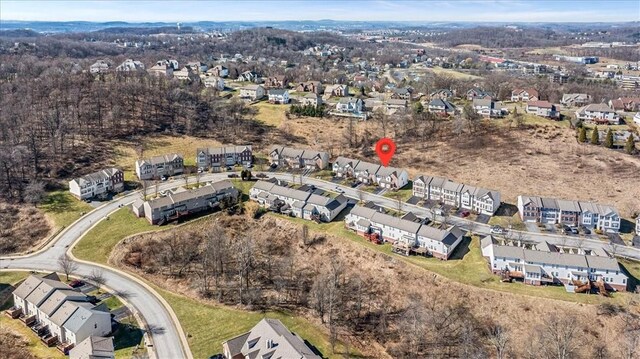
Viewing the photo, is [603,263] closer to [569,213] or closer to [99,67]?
[569,213]

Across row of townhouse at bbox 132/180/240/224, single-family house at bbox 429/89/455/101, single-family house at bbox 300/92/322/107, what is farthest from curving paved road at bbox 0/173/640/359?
single-family house at bbox 429/89/455/101

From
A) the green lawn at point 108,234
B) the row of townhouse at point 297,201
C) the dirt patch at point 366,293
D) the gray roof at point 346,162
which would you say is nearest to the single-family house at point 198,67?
the gray roof at point 346,162

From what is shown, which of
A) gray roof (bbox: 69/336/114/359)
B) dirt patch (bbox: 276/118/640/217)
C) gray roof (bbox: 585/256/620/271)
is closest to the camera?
gray roof (bbox: 69/336/114/359)

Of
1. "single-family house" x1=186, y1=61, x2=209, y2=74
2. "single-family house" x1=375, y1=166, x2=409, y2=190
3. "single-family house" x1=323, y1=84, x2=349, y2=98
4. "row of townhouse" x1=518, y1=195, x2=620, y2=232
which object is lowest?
"row of townhouse" x1=518, y1=195, x2=620, y2=232

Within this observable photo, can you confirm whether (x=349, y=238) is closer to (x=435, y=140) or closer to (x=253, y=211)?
(x=253, y=211)

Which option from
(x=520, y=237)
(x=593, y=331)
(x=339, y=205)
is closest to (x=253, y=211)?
(x=339, y=205)

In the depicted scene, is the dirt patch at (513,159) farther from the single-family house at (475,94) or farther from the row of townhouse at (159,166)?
the row of townhouse at (159,166)

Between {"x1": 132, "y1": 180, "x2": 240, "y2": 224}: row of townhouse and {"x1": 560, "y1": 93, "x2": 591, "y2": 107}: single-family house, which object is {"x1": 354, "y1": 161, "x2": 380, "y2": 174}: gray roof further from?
{"x1": 560, "y1": 93, "x2": 591, "y2": 107}: single-family house

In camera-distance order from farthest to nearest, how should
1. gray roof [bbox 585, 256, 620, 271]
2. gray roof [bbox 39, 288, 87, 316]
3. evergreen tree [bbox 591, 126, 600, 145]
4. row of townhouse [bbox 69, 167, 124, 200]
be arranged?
evergreen tree [bbox 591, 126, 600, 145] → row of townhouse [bbox 69, 167, 124, 200] → gray roof [bbox 585, 256, 620, 271] → gray roof [bbox 39, 288, 87, 316]
